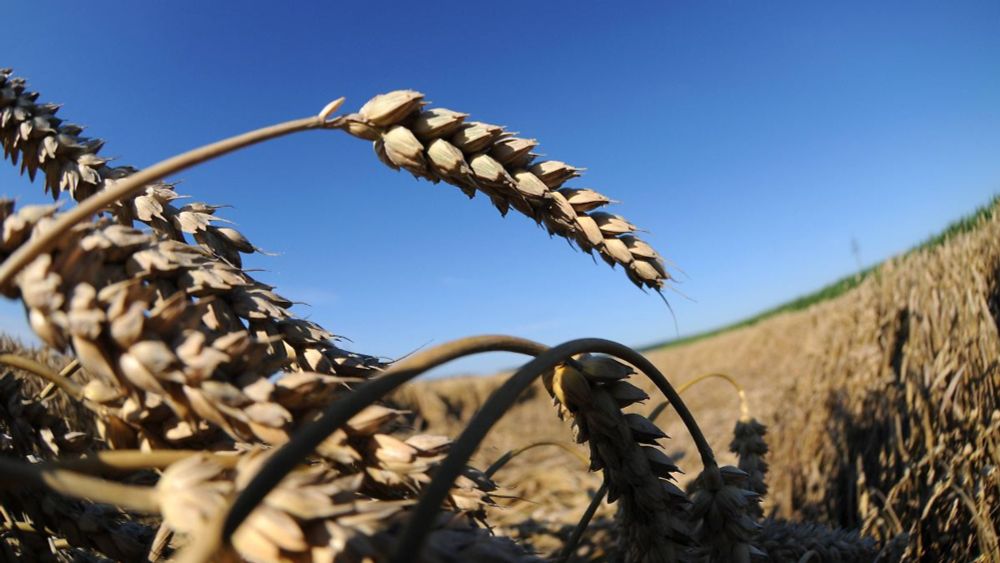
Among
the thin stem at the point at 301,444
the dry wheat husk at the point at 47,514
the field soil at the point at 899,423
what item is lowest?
the dry wheat husk at the point at 47,514

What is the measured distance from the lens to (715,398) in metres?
5.79

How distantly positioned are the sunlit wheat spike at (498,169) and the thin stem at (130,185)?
2.6 inches

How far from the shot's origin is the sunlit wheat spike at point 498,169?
609 millimetres

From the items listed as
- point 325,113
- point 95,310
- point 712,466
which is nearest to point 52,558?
point 95,310

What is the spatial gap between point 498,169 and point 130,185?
354mm

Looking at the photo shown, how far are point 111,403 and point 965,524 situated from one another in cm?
153

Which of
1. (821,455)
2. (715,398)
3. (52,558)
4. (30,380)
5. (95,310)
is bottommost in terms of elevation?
(52,558)

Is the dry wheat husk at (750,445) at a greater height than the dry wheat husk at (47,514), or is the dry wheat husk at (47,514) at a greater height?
the dry wheat husk at (750,445)

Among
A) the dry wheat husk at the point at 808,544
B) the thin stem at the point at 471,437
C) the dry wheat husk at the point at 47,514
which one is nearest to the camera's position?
the thin stem at the point at 471,437

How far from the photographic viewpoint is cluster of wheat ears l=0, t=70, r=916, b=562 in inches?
11.5

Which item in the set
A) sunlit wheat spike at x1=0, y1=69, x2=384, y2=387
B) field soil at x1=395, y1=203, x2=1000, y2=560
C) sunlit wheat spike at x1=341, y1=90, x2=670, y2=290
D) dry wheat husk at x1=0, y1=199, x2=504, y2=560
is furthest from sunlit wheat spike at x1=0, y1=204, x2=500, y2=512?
field soil at x1=395, y1=203, x2=1000, y2=560

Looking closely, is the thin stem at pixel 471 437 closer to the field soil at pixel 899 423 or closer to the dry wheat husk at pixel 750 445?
the field soil at pixel 899 423

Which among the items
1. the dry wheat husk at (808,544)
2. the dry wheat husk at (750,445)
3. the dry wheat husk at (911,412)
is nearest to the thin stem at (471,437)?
the dry wheat husk at (808,544)

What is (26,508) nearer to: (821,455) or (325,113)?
(325,113)
